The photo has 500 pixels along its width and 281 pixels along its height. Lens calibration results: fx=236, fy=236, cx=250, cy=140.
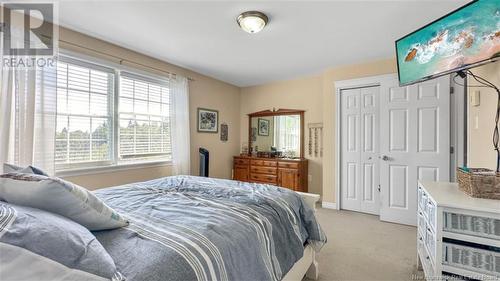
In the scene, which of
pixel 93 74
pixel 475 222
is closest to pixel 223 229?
pixel 475 222

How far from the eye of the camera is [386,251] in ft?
8.20

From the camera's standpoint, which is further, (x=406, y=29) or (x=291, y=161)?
(x=291, y=161)

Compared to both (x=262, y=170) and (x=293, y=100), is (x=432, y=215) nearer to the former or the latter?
(x=262, y=170)

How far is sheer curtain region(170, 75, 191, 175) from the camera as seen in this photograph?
3.85 m

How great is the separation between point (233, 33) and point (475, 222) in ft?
8.70

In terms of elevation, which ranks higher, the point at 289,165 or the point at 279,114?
the point at 279,114

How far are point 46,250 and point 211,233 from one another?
0.61 metres

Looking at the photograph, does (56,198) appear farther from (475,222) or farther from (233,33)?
(233,33)

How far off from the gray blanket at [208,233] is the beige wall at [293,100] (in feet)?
8.74

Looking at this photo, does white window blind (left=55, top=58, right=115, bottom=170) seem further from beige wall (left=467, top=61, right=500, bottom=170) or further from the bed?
beige wall (left=467, top=61, right=500, bottom=170)

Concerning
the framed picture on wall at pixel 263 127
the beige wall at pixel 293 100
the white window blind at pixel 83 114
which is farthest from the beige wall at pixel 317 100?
the white window blind at pixel 83 114

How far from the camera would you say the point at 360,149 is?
3.78 meters

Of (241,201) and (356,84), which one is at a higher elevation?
(356,84)

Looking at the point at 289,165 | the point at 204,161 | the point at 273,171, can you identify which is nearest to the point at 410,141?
the point at 289,165
